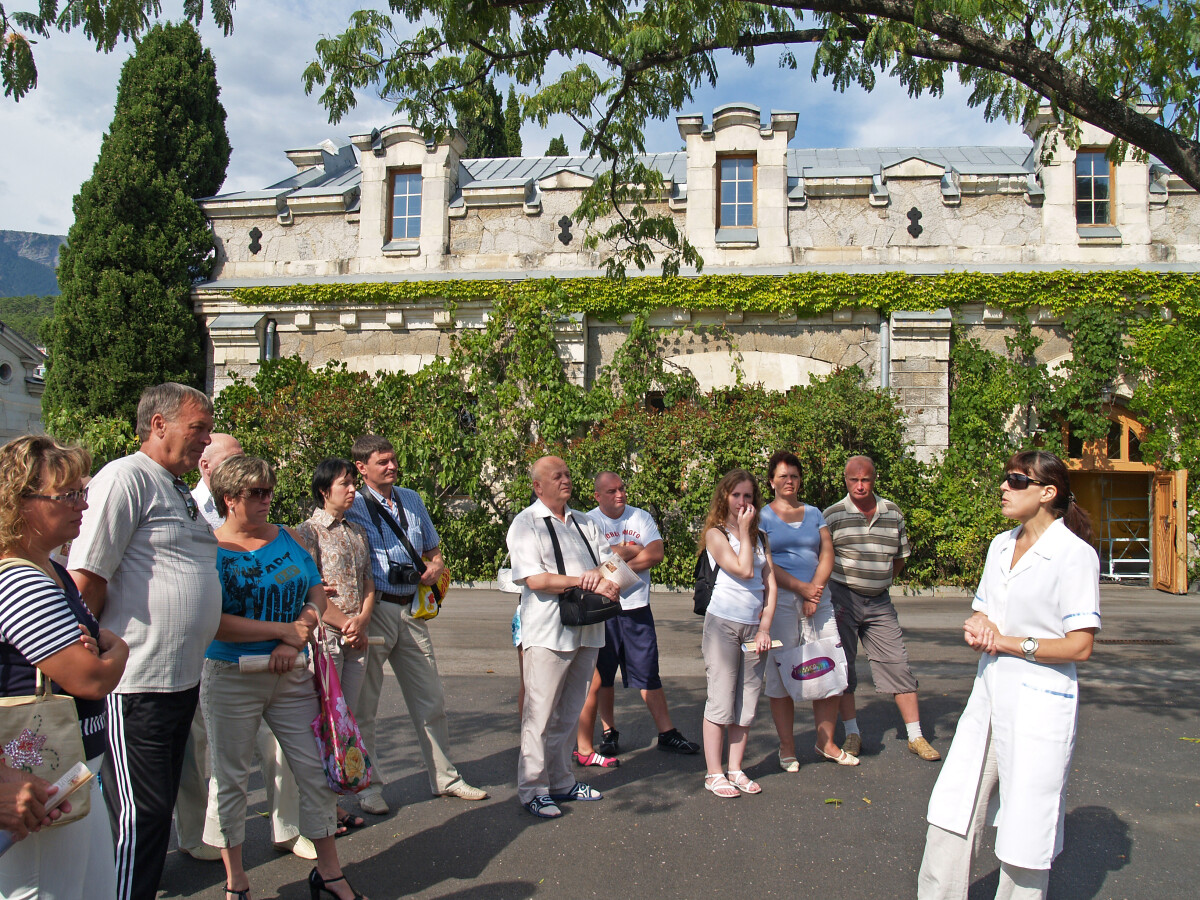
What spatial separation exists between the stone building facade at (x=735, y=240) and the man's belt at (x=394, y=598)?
9102mm

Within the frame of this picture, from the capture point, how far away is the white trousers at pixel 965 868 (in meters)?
3.23

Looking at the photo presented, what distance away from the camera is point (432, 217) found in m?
14.6

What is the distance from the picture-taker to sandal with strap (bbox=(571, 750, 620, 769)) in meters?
5.36

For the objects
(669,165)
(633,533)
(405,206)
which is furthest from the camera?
(669,165)

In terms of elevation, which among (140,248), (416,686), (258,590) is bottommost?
(416,686)

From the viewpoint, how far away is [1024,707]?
10.7ft

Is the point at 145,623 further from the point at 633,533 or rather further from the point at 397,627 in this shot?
the point at 633,533

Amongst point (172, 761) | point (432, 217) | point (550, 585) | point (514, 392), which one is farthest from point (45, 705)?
point (432, 217)

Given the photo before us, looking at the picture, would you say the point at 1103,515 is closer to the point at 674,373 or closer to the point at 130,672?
the point at 674,373

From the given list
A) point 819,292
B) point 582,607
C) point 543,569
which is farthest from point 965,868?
point 819,292

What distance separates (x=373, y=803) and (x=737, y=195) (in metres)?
11.7

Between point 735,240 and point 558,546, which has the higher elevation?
point 735,240

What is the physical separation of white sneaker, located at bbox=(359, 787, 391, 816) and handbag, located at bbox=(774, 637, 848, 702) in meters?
2.47

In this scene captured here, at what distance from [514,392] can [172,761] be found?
10.3 meters
